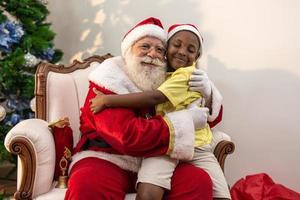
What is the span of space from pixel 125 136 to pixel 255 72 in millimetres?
1180

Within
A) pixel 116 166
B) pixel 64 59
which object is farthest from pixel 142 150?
pixel 64 59

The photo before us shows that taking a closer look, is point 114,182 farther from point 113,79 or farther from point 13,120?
point 13,120

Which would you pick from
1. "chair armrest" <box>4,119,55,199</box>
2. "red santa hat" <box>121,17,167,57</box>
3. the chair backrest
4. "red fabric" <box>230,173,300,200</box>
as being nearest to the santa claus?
"red santa hat" <box>121,17,167,57</box>

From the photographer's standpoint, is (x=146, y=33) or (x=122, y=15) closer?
(x=146, y=33)

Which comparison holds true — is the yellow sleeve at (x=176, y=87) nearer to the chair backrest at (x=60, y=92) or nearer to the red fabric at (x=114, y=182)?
the red fabric at (x=114, y=182)

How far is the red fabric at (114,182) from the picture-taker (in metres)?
1.52

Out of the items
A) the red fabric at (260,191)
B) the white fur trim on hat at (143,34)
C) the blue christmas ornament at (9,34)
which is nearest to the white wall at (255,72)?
the red fabric at (260,191)

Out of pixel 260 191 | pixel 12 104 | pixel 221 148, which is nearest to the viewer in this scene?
pixel 221 148

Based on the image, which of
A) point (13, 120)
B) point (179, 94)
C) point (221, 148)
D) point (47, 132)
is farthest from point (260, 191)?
point (13, 120)

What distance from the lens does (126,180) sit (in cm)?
169

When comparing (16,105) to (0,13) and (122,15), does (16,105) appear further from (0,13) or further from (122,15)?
(122,15)

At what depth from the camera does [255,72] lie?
2.45 meters

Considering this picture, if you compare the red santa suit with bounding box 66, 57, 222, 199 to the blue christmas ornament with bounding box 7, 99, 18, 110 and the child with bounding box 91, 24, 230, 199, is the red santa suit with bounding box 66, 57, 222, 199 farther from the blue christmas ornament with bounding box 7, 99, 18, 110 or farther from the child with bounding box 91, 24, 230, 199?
the blue christmas ornament with bounding box 7, 99, 18, 110

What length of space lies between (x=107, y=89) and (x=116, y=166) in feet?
1.09
